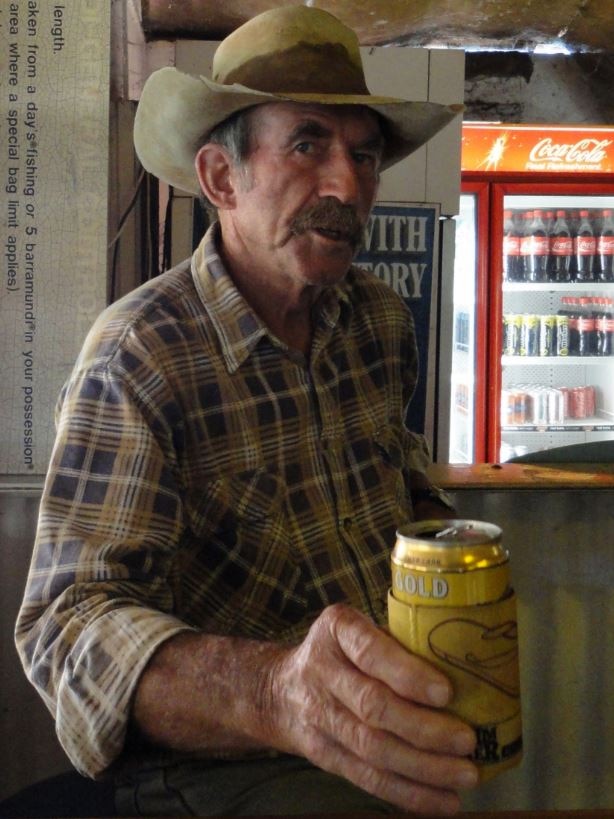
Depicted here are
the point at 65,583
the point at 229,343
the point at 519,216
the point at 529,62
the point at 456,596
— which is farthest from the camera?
the point at 519,216

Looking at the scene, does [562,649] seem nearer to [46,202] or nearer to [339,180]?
[339,180]

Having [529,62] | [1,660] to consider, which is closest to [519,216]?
[529,62]

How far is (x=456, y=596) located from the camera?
0.73m

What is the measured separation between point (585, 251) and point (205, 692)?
419 centimetres

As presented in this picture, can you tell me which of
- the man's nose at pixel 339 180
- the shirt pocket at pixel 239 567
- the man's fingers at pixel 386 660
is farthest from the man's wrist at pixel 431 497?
the man's fingers at pixel 386 660

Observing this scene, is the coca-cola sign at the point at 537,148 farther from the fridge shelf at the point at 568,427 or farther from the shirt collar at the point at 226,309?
the shirt collar at the point at 226,309

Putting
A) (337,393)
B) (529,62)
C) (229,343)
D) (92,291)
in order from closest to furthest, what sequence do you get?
(229,343), (337,393), (92,291), (529,62)

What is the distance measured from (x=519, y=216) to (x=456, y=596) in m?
4.35

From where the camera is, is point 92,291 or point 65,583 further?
point 92,291

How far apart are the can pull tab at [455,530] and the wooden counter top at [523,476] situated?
1117mm

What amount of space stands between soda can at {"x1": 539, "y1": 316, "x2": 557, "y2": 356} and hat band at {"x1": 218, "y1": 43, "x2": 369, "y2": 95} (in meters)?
3.48

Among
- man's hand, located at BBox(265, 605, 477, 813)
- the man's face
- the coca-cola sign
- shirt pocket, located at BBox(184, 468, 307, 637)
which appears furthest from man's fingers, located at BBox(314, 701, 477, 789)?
the coca-cola sign

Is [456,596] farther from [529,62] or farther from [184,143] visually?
[529,62]

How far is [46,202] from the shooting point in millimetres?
1884
